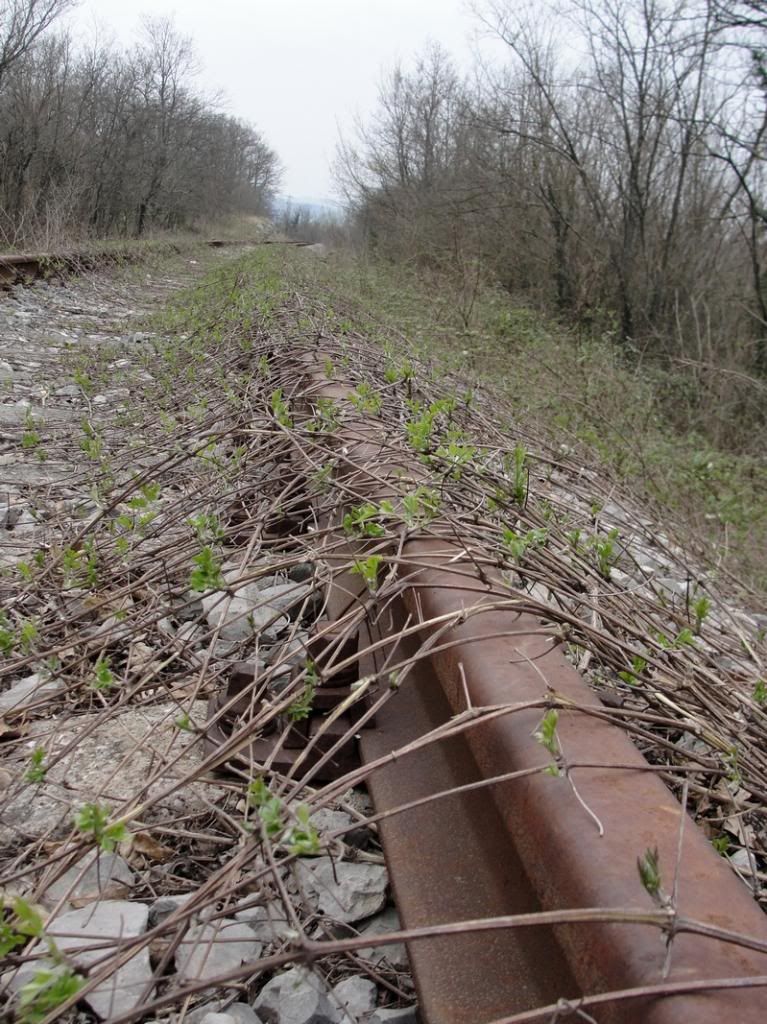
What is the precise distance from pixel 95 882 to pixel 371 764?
604 mm

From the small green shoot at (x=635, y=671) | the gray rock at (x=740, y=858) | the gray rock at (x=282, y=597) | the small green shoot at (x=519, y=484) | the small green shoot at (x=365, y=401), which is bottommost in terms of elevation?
the gray rock at (x=740, y=858)

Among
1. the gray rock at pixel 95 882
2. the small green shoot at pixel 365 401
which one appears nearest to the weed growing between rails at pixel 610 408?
the small green shoot at pixel 365 401

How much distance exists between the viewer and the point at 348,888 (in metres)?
1.41

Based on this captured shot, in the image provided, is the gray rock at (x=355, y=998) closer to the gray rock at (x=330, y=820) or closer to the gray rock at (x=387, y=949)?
the gray rock at (x=387, y=949)

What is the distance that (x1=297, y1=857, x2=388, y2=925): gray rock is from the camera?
138 cm

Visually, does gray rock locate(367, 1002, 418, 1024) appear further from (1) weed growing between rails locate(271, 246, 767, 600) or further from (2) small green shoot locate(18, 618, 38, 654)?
(1) weed growing between rails locate(271, 246, 767, 600)

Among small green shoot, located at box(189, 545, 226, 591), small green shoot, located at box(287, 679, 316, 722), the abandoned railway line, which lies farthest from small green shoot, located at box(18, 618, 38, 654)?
small green shoot, located at box(287, 679, 316, 722)

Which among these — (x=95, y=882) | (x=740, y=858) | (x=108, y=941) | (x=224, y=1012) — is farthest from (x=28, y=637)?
(x=740, y=858)

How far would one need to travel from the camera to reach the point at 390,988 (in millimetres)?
1199

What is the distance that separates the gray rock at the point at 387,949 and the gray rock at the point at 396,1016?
0.07m

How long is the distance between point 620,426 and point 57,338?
5.60m

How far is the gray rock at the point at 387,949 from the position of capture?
4.21 feet

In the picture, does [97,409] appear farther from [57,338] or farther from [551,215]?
[551,215]

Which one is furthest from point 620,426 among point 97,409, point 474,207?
point 474,207
